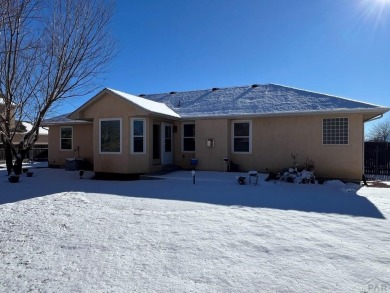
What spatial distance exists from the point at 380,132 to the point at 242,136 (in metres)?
48.8

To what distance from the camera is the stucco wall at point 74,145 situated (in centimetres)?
1644

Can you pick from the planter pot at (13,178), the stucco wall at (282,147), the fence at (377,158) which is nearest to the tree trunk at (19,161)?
the planter pot at (13,178)

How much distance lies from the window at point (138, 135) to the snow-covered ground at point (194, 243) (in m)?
4.33

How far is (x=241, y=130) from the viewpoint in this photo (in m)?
13.2

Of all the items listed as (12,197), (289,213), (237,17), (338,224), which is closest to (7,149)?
(12,197)

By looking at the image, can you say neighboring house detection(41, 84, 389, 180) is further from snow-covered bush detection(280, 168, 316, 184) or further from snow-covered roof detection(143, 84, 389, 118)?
snow-covered bush detection(280, 168, 316, 184)

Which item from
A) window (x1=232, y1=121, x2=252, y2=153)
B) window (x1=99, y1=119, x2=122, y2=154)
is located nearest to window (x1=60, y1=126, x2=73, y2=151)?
window (x1=99, y1=119, x2=122, y2=154)

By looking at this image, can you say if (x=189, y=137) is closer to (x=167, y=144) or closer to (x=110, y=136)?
(x=167, y=144)

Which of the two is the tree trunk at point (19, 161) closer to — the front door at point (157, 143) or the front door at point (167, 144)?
the front door at point (157, 143)

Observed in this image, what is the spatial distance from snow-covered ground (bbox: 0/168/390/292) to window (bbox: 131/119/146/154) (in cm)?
433

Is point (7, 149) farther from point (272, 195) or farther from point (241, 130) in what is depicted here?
point (272, 195)

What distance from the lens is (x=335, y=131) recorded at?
11.5 metres

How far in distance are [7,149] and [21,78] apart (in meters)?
3.40

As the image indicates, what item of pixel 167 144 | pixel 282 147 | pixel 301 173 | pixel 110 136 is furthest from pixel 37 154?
pixel 301 173
